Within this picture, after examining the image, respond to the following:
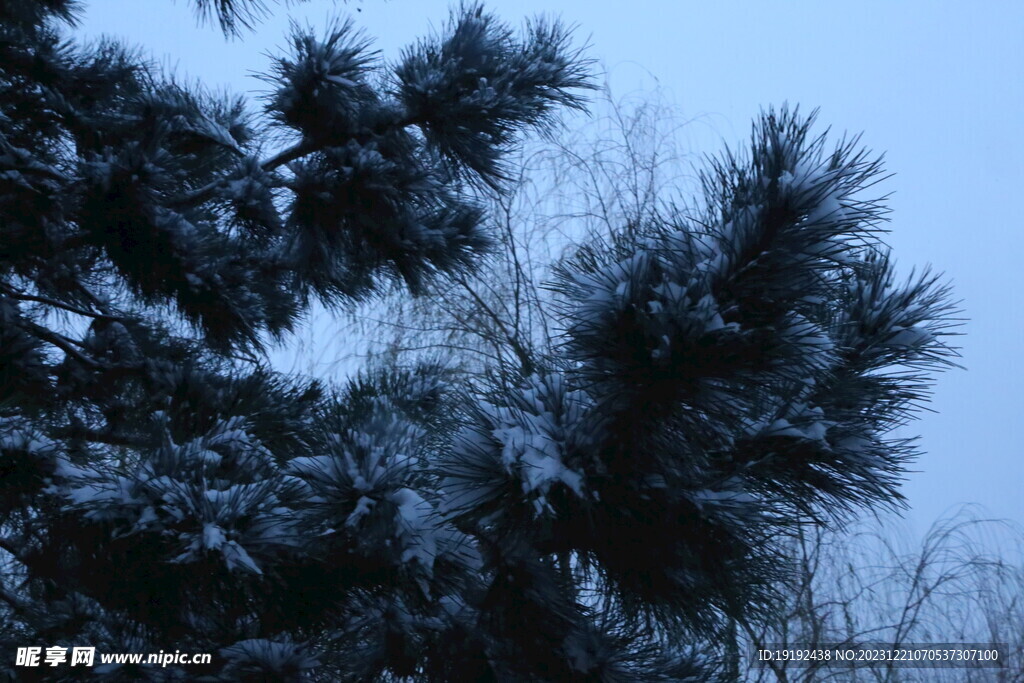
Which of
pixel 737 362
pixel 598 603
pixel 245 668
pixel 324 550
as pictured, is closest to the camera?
pixel 737 362

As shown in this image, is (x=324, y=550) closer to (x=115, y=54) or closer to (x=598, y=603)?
(x=598, y=603)

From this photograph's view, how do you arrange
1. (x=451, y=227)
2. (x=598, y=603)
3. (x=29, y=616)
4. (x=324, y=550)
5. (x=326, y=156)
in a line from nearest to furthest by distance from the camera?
1. (x=324, y=550)
2. (x=598, y=603)
3. (x=29, y=616)
4. (x=326, y=156)
5. (x=451, y=227)

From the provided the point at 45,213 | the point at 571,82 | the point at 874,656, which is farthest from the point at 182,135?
the point at 874,656

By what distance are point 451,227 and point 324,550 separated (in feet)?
6.82

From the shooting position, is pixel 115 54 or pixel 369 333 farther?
pixel 369 333

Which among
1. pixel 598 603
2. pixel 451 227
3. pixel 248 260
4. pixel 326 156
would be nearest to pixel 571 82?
pixel 451 227

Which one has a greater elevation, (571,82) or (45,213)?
(571,82)

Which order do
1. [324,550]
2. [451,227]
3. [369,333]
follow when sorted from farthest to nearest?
[369,333] < [451,227] < [324,550]

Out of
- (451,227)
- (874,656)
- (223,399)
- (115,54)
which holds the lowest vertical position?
(874,656)

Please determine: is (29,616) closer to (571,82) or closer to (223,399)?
(223,399)

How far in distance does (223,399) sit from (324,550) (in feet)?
4.83

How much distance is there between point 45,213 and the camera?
102 inches

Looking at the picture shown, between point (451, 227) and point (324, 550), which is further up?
point (451, 227)

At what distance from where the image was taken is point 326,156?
303 cm
